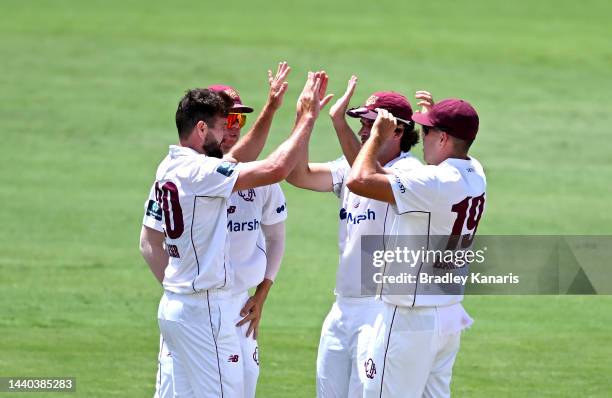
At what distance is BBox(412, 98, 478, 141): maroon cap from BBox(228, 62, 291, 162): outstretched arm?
40.2 inches

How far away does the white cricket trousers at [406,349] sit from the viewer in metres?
7.27

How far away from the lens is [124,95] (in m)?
25.2

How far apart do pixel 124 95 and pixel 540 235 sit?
11.1 meters

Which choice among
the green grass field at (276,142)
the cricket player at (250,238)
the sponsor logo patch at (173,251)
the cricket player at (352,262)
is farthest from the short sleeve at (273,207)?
the green grass field at (276,142)

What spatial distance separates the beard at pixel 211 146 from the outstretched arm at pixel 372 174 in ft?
3.26

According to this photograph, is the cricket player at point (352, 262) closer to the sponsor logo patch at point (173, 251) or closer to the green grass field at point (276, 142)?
the sponsor logo patch at point (173, 251)

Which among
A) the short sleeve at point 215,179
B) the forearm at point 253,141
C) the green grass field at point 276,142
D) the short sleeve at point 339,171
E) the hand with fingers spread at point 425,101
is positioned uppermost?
the hand with fingers spread at point 425,101

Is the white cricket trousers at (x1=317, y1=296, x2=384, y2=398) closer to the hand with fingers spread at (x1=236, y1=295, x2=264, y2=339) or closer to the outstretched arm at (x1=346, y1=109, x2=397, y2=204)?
the hand with fingers spread at (x1=236, y1=295, x2=264, y2=339)

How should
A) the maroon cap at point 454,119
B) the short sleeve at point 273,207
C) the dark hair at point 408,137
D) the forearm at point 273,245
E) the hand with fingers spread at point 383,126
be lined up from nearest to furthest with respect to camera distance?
the hand with fingers spread at point 383,126 → the maroon cap at point 454,119 → the dark hair at point 408,137 → the short sleeve at point 273,207 → the forearm at point 273,245

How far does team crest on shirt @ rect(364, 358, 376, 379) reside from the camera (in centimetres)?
742

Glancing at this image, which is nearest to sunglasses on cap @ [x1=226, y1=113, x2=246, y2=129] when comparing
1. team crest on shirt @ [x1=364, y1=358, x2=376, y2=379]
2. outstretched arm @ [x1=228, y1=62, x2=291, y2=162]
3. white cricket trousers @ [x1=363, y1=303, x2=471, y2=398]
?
outstretched arm @ [x1=228, y1=62, x2=291, y2=162]

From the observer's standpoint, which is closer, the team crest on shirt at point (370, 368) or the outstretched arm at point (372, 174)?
the outstretched arm at point (372, 174)

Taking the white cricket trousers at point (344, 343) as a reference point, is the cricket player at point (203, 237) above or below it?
above

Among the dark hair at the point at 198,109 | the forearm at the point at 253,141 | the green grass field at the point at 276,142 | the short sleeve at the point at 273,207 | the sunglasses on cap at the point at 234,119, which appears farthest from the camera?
the green grass field at the point at 276,142
